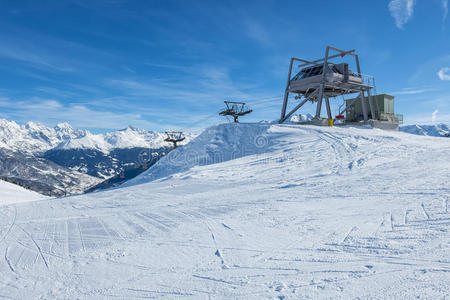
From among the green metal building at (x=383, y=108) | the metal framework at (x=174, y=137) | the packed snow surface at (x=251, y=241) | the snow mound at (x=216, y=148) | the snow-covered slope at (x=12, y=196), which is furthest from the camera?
the metal framework at (x=174, y=137)

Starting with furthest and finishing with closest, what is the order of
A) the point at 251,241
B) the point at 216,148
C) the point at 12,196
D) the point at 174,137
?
the point at 174,137 → the point at 12,196 → the point at 216,148 → the point at 251,241

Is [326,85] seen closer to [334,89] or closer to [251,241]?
[334,89]

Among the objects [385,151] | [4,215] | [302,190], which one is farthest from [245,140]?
[4,215]

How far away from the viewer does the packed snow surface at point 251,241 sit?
3918 millimetres

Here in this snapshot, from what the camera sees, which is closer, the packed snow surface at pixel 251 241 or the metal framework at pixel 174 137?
the packed snow surface at pixel 251 241

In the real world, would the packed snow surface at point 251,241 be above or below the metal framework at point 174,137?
below

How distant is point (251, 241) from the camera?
5531 millimetres

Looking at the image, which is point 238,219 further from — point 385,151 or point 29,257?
point 385,151

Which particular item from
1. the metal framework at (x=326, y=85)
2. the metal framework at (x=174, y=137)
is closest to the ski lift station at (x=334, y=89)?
the metal framework at (x=326, y=85)

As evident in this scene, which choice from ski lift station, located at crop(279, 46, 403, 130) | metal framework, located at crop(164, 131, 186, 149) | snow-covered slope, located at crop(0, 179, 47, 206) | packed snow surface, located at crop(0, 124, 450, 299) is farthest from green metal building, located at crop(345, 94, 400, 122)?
snow-covered slope, located at crop(0, 179, 47, 206)

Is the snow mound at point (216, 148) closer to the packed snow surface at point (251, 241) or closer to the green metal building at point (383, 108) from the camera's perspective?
the packed snow surface at point (251, 241)

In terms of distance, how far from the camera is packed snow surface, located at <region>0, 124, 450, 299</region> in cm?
392

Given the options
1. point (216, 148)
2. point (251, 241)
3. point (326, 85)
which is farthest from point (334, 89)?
point (251, 241)

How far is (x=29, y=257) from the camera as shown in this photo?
5449 mm
